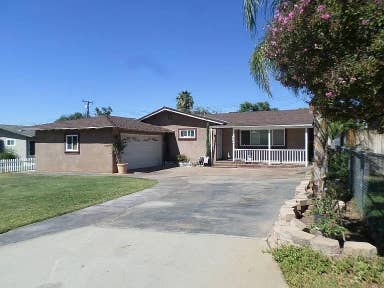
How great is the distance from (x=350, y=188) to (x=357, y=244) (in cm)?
782

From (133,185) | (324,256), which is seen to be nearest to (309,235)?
(324,256)

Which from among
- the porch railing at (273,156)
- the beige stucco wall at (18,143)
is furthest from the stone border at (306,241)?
the beige stucco wall at (18,143)

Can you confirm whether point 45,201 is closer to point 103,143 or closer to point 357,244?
point 357,244

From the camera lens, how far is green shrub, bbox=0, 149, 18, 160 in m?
35.6

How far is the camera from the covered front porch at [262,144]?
85.9 ft

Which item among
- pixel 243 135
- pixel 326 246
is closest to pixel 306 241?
pixel 326 246

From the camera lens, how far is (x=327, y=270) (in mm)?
5391

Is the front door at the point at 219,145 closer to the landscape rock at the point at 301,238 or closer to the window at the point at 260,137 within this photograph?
the window at the point at 260,137

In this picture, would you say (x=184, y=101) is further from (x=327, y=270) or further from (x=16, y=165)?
(x=327, y=270)

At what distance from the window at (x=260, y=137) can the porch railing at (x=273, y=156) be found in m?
1.35

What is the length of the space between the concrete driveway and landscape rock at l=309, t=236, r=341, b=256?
2.30 ft

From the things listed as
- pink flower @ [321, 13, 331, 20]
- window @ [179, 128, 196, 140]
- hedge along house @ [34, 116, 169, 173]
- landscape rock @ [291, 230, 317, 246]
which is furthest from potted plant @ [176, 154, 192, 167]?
pink flower @ [321, 13, 331, 20]

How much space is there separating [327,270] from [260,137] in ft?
77.4

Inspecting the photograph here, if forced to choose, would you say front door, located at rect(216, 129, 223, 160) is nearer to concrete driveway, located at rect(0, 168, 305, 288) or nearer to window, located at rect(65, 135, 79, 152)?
window, located at rect(65, 135, 79, 152)
